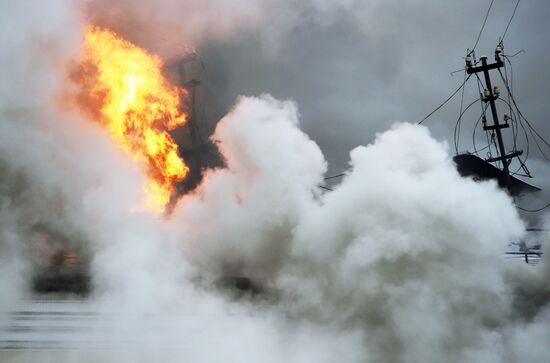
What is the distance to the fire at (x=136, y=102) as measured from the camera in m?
11.6

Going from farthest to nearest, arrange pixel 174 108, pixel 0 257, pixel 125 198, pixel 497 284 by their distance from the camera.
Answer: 1. pixel 174 108
2. pixel 125 198
3. pixel 0 257
4. pixel 497 284

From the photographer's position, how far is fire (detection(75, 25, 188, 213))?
37.9ft

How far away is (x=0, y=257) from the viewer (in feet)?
33.9

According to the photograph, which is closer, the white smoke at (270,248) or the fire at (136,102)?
the white smoke at (270,248)

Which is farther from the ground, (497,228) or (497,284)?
(497,228)

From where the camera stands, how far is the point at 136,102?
12.0m

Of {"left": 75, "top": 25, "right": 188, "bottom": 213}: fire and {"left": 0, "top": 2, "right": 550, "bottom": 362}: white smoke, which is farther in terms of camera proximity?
{"left": 75, "top": 25, "right": 188, "bottom": 213}: fire

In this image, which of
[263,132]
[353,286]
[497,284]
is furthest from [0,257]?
[497,284]

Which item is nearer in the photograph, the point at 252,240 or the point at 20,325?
the point at 20,325

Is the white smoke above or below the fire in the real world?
below

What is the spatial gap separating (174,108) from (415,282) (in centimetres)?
839

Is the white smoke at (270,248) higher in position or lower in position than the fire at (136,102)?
lower

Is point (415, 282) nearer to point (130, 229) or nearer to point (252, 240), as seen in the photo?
point (252, 240)

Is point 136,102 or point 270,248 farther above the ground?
point 136,102
